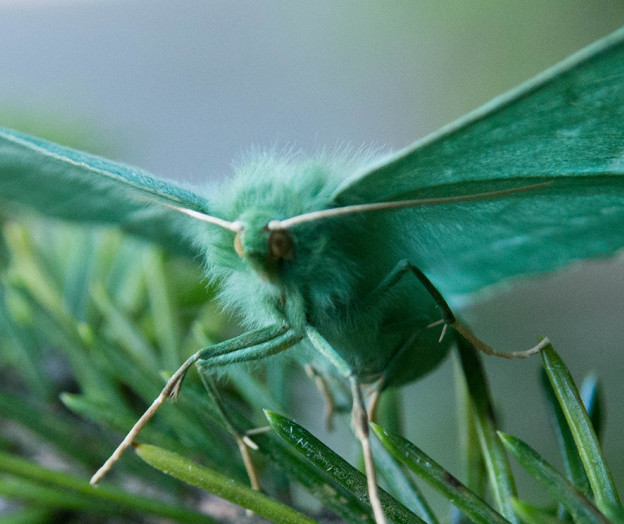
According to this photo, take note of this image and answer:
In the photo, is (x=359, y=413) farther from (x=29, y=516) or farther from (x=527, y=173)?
(x=29, y=516)

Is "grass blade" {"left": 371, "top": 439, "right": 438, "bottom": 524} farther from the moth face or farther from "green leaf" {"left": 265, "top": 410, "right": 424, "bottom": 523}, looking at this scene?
the moth face

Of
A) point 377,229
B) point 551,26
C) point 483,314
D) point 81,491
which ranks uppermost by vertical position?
point 551,26

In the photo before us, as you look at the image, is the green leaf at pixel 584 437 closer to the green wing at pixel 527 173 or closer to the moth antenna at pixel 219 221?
the green wing at pixel 527 173

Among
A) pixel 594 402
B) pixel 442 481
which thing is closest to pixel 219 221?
pixel 442 481

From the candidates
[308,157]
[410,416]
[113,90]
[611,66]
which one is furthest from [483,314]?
[113,90]

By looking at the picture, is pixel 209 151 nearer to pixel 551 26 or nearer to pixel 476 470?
pixel 551 26

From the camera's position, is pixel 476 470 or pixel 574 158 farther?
pixel 476 470

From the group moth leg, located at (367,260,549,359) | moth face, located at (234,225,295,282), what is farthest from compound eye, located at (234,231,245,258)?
moth leg, located at (367,260,549,359)
